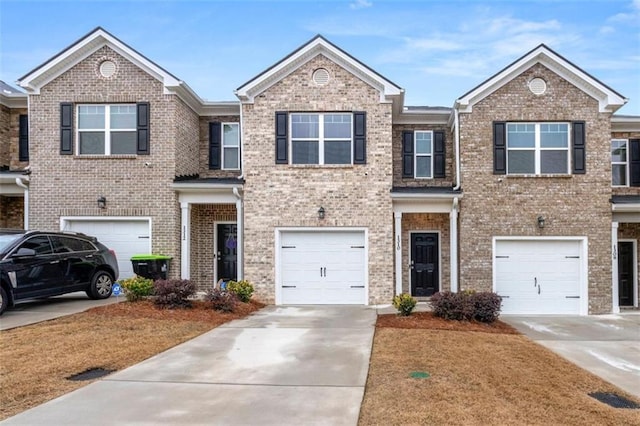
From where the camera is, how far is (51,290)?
446 inches

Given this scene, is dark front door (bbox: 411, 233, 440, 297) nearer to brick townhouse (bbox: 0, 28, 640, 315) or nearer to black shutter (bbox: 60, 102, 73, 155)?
brick townhouse (bbox: 0, 28, 640, 315)

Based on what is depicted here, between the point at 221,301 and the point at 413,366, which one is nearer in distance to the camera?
the point at 413,366

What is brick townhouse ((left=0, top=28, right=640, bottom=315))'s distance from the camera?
14.1 m

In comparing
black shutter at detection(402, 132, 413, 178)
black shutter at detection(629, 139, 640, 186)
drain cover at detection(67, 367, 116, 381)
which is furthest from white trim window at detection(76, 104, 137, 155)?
black shutter at detection(629, 139, 640, 186)

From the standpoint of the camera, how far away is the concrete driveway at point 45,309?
392 inches

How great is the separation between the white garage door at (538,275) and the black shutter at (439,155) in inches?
119

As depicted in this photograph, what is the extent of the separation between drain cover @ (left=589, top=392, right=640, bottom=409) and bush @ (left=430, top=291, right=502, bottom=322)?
16.2 feet

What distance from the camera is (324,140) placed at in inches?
565

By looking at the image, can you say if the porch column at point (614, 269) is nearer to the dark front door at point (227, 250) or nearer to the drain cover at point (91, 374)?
the dark front door at point (227, 250)

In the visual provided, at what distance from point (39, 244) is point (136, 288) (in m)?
2.34

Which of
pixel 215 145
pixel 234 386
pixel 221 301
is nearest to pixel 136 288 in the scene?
pixel 221 301

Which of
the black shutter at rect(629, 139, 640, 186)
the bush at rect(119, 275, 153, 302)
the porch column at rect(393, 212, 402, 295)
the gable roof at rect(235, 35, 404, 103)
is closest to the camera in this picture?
the bush at rect(119, 275, 153, 302)

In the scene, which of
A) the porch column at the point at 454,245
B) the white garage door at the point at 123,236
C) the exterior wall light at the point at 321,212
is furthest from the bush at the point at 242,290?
the porch column at the point at 454,245

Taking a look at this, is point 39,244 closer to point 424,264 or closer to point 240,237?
point 240,237
